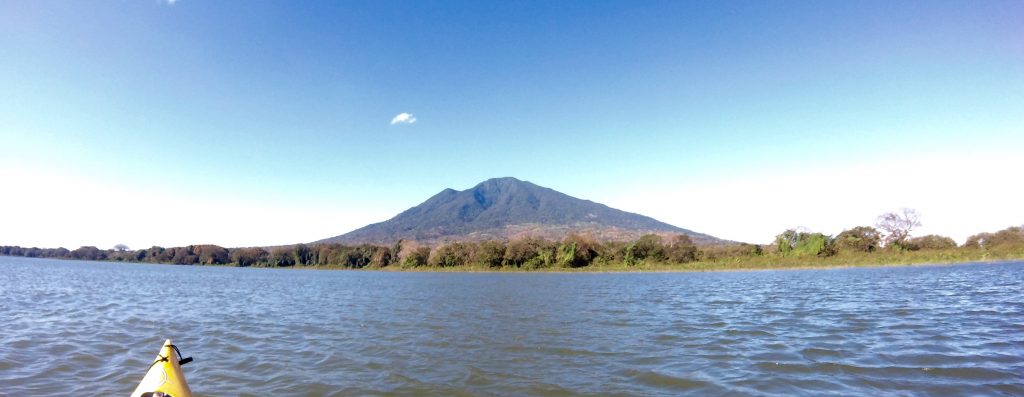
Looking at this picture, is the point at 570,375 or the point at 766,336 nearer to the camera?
the point at 570,375

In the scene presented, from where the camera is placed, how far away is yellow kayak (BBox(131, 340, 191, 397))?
467 cm

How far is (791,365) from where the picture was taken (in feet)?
27.5

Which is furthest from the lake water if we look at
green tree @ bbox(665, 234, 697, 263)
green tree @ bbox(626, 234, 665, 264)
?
green tree @ bbox(665, 234, 697, 263)

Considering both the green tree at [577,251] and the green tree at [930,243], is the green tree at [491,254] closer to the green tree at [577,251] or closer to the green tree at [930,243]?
the green tree at [577,251]

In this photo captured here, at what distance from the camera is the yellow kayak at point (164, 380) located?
15.3 feet

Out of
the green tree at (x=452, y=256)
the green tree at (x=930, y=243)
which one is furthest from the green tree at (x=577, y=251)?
the green tree at (x=930, y=243)

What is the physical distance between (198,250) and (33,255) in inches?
3528

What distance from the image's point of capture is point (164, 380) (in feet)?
15.6

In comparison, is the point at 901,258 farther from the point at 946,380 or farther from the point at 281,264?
the point at 281,264

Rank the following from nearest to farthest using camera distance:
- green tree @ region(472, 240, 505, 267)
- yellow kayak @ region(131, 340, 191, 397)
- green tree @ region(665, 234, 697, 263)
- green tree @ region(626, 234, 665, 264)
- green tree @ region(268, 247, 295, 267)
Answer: yellow kayak @ region(131, 340, 191, 397) < green tree @ region(626, 234, 665, 264) < green tree @ region(665, 234, 697, 263) < green tree @ region(472, 240, 505, 267) < green tree @ region(268, 247, 295, 267)

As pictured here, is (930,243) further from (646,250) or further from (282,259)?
(282,259)

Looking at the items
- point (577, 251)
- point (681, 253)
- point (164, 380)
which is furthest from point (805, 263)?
point (164, 380)

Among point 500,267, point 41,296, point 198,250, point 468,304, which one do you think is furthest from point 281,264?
point 468,304

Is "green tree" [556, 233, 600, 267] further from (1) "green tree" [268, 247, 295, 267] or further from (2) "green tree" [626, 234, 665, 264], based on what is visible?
(1) "green tree" [268, 247, 295, 267]
